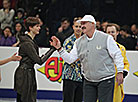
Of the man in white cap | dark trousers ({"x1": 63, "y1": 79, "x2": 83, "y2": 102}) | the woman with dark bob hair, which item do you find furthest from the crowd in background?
A: the man in white cap

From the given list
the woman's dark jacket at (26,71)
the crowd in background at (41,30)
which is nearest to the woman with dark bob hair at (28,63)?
the woman's dark jacket at (26,71)

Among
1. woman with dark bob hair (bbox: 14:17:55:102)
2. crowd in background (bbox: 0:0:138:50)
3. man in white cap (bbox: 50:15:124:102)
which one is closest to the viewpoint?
man in white cap (bbox: 50:15:124:102)

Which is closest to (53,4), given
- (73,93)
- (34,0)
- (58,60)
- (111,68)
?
(34,0)

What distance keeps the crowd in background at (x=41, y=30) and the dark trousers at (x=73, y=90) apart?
414cm

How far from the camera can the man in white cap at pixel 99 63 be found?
19.5 ft

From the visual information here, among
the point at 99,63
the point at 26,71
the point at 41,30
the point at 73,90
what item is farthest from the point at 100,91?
the point at 41,30

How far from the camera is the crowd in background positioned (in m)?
11.4

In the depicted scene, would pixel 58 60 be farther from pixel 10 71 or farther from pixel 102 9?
pixel 102 9

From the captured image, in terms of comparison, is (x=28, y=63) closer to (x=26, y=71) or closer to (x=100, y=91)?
(x=26, y=71)

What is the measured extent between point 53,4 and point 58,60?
475cm

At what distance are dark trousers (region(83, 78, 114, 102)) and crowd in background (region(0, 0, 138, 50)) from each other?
16.8ft

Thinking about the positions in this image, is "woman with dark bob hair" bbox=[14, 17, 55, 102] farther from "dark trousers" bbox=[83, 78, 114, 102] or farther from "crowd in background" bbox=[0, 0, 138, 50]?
"crowd in background" bbox=[0, 0, 138, 50]

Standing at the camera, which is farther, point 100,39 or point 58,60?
point 58,60

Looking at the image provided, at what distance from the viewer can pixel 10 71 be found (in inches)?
399
